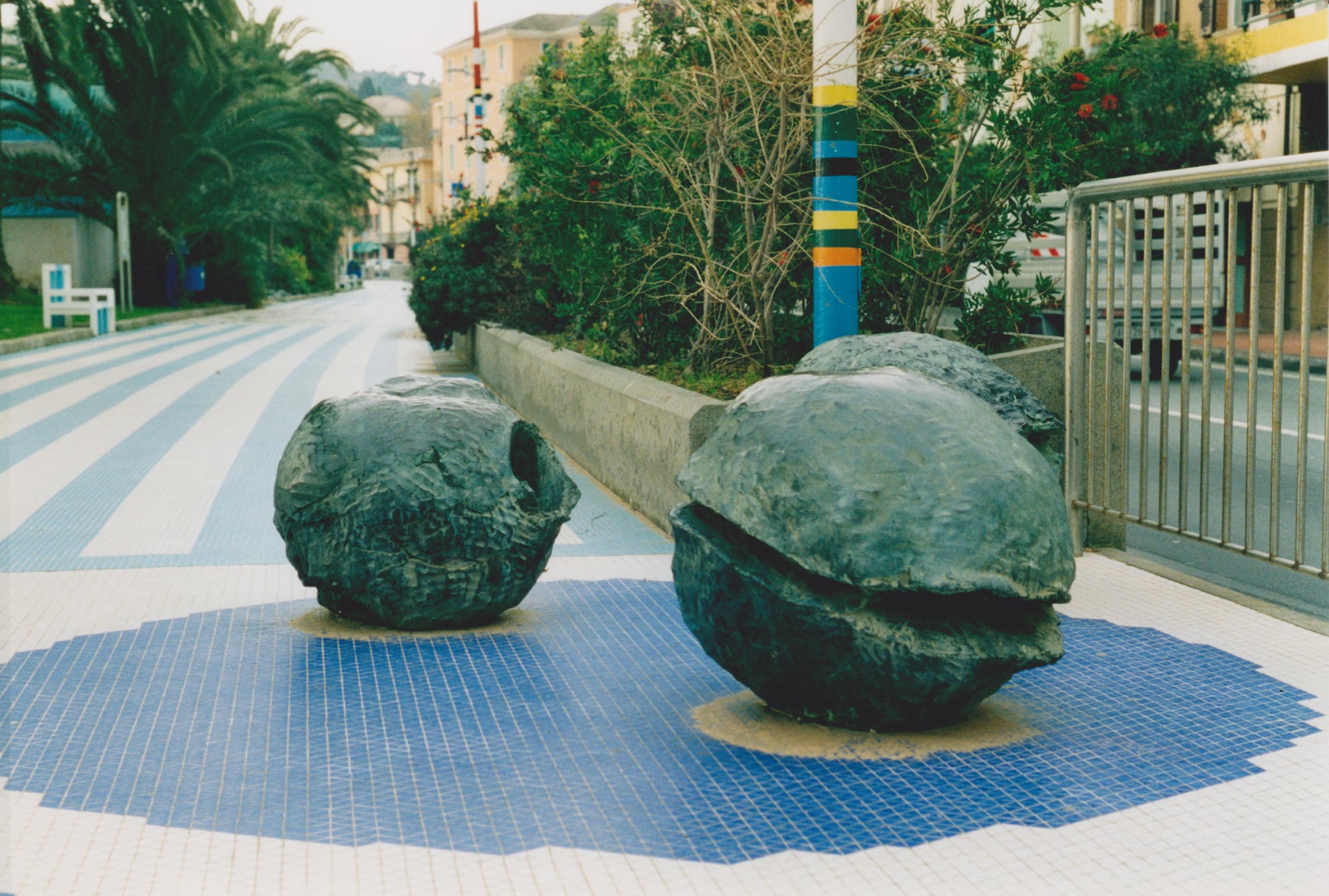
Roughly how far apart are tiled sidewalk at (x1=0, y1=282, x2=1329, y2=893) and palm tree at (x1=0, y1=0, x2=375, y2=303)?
2252 centimetres

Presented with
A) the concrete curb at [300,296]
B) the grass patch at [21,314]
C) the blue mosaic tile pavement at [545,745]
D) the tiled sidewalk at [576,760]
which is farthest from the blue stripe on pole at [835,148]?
the concrete curb at [300,296]

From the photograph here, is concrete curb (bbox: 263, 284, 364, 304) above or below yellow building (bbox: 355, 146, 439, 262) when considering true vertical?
below

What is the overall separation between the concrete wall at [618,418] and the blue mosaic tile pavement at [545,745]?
1990mm

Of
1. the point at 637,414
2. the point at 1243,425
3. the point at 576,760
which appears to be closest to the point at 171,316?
the point at 1243,425

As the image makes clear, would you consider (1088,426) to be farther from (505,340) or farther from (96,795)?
(505,340)

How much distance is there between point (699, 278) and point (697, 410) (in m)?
2.19

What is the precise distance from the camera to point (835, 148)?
714cm

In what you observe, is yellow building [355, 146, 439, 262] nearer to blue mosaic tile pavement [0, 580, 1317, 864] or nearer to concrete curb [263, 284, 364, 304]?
concrete curb [263, 284, 364, 304]

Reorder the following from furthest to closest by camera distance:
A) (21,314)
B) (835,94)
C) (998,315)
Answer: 1. (21,314)
2. (998,315)
3. (835,94)

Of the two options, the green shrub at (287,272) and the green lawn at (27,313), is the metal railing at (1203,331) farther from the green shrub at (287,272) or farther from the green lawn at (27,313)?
the green shrub at (287,272)

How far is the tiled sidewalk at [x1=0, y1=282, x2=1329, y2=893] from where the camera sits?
314 cm

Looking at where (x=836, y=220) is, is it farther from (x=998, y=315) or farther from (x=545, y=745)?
(x=545, y=745)

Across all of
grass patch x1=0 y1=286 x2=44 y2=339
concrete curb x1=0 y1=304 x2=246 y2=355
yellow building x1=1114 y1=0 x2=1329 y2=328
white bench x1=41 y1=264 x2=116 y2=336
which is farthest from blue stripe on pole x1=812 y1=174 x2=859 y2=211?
white bench x1=41 y1=264 x2=116 y2=336

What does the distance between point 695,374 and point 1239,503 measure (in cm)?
335
